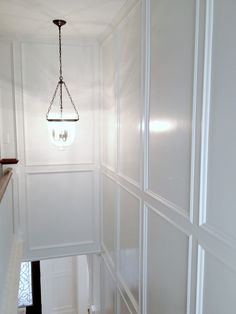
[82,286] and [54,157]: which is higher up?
[54,157]

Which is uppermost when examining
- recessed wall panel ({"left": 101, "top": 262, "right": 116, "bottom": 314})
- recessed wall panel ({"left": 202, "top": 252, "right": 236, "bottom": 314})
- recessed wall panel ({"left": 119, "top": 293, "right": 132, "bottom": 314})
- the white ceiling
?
the white ceiling

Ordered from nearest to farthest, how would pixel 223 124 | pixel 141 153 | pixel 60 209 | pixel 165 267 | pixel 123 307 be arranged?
1. pixel 223 124
2. pixel 165 267
3. pixel 141 153
4. pixel 123 307
5. pixel 60 209

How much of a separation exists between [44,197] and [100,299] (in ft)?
5.07

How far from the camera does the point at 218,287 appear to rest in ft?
3.95

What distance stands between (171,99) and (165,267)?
985 millimetres

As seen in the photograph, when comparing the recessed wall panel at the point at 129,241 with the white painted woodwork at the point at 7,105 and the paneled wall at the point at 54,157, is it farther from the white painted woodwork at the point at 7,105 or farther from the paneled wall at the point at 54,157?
the white painted woodwork at the point at 7,105

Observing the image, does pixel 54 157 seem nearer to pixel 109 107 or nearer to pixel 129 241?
pixel 109 107

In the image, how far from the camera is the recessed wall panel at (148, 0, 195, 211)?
1417 millimetres

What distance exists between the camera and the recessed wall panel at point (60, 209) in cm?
339

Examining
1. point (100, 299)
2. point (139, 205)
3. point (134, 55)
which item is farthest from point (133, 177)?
point (100, 299)

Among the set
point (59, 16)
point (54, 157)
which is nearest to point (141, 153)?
point (59, 16)

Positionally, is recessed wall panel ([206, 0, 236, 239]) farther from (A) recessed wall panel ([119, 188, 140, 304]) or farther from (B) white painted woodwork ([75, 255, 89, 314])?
(B) white painted woodwork ([75, 255, 89, 314])

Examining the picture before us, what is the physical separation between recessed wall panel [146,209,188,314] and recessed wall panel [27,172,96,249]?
1638mm

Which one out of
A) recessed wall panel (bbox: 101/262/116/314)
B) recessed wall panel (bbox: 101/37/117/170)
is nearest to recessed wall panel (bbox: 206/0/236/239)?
recessed wall panel (bbox: 101/37/117/170)
